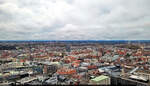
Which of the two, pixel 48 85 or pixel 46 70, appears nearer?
pixel 48 85

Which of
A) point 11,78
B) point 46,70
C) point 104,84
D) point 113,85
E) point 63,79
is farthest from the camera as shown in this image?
point 46,70

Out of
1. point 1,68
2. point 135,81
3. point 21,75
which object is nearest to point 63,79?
point 21,75

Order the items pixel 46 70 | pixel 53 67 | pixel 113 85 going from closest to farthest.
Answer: pixel 113 85, pixel 46 70, pixel 53 67

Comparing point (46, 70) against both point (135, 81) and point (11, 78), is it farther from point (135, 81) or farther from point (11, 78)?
point (135, 81)

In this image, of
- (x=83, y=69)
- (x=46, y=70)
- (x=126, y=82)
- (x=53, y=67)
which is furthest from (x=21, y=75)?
(x=126, y=82)

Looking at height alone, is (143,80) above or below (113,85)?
above

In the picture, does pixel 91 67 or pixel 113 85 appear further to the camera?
pixel 91 67

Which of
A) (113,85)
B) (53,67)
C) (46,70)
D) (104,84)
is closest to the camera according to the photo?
(104,84)

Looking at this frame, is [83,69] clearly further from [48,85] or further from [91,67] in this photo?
[48,85]

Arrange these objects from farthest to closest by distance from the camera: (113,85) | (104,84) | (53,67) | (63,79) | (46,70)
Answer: (53,67), (46,70), (63,79), (113,85), (104,84)
